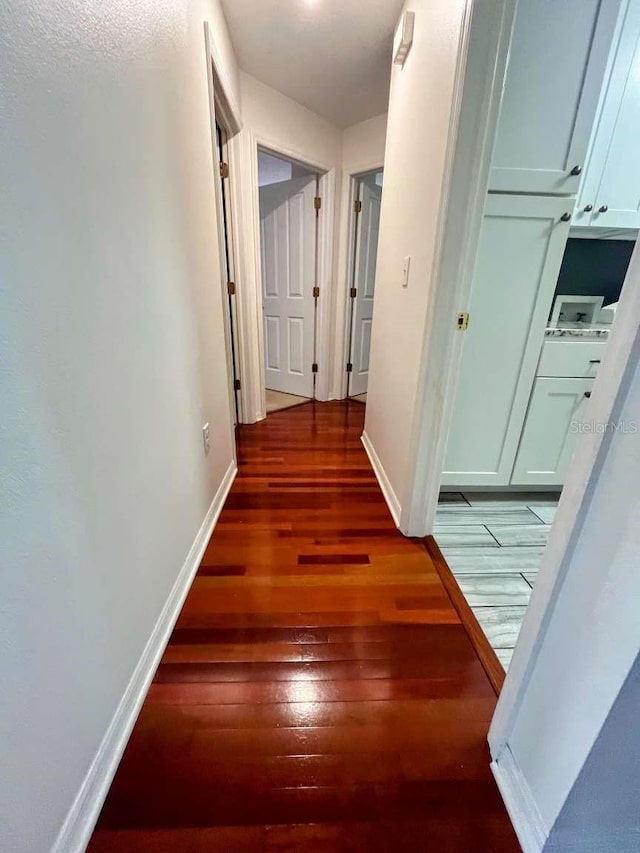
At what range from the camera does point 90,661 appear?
2.54ft

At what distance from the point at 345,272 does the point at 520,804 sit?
3.41 metres

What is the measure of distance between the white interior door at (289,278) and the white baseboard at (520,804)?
10.3 ft

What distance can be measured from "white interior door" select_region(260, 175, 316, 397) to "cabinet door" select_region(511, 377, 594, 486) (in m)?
2.24

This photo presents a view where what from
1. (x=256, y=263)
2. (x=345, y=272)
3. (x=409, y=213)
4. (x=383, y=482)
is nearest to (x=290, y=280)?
(x=345, y=272)

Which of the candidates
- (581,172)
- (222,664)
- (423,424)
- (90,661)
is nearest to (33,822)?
(90,661)

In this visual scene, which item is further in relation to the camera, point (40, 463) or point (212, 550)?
point (212, 550)

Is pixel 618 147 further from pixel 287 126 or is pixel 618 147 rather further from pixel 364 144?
pixel 287 126

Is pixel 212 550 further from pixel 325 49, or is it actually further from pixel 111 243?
pixel 325 49

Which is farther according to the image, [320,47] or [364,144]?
[364,144]

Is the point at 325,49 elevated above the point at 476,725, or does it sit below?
above

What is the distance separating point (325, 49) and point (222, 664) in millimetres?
3052

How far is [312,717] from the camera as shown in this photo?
97 centimetres

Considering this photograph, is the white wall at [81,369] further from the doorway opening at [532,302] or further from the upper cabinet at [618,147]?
the upper cabinet at [618,147]

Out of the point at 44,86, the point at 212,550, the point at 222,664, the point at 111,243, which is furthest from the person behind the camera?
the point at 212,550
